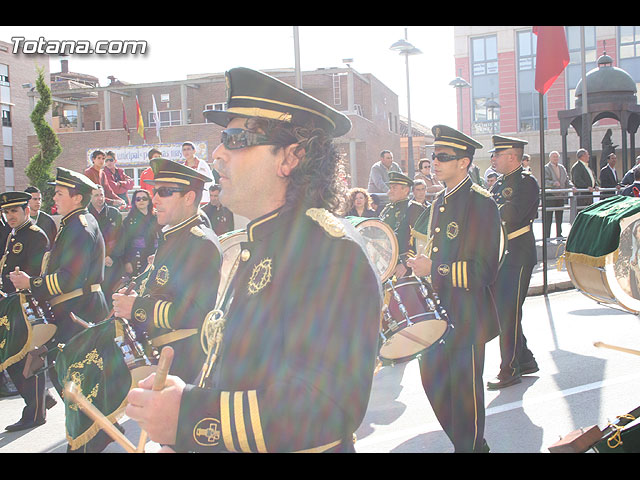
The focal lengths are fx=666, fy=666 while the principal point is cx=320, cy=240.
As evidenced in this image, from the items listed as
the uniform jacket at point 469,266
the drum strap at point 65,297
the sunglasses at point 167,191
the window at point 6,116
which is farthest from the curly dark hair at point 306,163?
the window at point 6,116

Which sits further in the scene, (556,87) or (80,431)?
(556,87)

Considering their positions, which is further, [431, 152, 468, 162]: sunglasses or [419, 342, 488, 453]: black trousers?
[431, 152, 468, 162]: sunglasses

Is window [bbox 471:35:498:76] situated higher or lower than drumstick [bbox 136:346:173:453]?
higher

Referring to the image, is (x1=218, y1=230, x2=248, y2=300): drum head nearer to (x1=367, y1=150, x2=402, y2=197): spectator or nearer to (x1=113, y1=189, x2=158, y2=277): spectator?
(x1=113, y1=189, x2=158, y2=277): spectator

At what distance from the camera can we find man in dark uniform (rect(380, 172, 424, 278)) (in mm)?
8188

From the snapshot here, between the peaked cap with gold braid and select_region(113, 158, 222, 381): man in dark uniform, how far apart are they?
80.3 inches

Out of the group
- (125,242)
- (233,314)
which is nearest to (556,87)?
(125,242)

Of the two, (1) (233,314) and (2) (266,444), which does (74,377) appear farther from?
(2) (266,444)

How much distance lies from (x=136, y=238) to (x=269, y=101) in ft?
28.9

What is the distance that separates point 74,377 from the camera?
149 inches

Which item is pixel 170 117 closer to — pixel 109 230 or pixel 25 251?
pixel 109 230

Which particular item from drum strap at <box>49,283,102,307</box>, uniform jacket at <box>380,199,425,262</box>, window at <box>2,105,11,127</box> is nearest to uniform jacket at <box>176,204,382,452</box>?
drum strap at <box>49,283,102,307</box>

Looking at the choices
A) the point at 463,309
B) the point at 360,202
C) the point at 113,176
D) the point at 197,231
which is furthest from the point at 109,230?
the point at 463,309

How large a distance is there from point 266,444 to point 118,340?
2.43 meters
